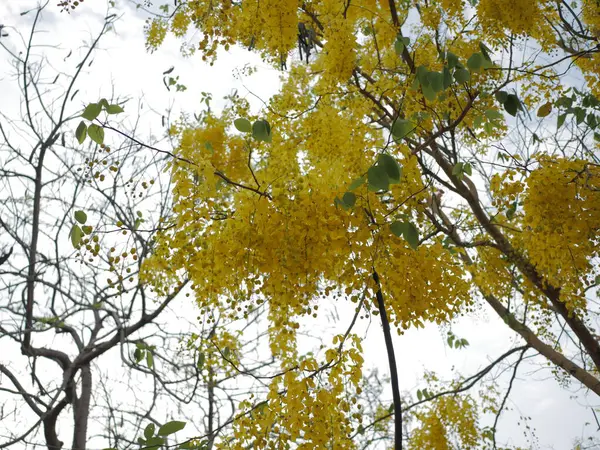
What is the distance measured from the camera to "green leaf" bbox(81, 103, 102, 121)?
4.00 ft

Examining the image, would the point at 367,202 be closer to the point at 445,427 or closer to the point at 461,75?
the point at 461,75

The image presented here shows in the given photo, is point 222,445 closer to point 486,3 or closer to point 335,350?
point 335,350

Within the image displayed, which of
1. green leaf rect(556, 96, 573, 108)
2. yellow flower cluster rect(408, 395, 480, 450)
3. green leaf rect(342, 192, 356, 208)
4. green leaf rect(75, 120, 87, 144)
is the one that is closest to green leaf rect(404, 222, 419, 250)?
green leaf rect(342, 192, 356, 208)

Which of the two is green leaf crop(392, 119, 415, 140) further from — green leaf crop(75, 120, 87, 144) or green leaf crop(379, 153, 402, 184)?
green leaf crop(75, 120, 87, 144)

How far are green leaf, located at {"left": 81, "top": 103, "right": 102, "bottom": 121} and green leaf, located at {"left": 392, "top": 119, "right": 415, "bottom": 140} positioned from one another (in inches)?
28.3

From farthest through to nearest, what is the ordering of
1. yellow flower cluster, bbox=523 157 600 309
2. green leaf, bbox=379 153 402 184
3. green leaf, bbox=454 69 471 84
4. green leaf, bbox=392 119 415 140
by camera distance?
yellow flower cluster, bbox=523 157 600 309 < green leaf, bbox=454 69 471 84 < green leaf, bbox=392 119 415 140 < green leaf, bbox=379 153 402 184

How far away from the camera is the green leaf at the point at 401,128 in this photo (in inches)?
49.5

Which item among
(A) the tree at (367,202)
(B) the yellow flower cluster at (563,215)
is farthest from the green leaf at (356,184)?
(B) the yellow flower cluster at (563,215)

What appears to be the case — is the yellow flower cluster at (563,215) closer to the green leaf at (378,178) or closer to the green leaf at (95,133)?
the green leaf at (378,178)

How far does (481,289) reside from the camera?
12.8ft

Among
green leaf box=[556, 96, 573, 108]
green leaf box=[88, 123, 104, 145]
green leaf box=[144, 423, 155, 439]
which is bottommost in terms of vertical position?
green leaf box=[144, 423, 155, 439]

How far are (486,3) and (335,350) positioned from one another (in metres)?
2.38

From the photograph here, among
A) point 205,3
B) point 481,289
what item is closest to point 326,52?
point 205,3

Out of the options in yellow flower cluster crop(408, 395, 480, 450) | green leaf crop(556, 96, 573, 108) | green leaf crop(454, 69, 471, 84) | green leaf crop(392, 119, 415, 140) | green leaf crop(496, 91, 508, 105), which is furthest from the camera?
yellow flower cluster crop(408, 395, 480, 450)
